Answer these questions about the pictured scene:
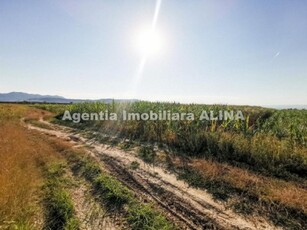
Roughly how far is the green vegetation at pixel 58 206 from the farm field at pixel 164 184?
0.08 ft

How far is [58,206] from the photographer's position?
22.2 feet

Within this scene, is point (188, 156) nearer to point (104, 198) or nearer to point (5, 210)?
point (104, 198)

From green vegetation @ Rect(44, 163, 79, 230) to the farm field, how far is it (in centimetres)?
3

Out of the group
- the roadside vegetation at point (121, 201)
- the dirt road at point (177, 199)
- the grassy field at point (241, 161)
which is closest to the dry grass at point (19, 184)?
the roadside vegetation at point (121, 201)

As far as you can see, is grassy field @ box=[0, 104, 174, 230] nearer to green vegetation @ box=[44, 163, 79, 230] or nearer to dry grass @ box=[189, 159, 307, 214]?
green vegetation @ box=[44, 163, 79, 230]

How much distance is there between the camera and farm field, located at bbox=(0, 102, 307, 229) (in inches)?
243

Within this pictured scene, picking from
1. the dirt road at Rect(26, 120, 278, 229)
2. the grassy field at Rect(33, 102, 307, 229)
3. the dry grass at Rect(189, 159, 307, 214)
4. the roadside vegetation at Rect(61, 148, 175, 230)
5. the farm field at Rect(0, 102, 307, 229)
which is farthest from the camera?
the dry grass at Rect(189, 159, 307, 214)

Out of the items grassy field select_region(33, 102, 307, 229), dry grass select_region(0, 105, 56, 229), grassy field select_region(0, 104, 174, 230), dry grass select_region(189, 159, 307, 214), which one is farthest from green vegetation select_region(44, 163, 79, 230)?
dry grass select_region(189, 159, 307, 214)

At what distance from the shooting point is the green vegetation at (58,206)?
5.99 metres

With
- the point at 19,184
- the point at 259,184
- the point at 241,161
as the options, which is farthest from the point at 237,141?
the point at 19,184

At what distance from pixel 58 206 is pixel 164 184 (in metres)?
3.41

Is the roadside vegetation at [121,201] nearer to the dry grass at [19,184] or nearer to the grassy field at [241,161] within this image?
the dry grass at [19,184]

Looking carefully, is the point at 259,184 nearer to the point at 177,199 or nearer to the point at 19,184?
the point at 177,199

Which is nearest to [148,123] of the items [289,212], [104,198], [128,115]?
[128,115]
